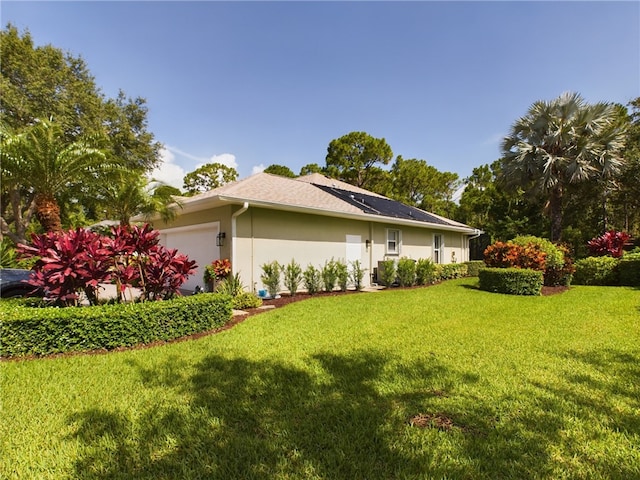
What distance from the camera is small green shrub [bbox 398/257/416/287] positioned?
40.3ft

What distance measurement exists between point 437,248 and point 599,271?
676cm

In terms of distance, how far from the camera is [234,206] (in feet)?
30.5

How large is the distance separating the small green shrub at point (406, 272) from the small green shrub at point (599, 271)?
Answer: 7.61m

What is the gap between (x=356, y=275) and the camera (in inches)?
467

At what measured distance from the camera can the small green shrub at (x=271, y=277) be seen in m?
9.60

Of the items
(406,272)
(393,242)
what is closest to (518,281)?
(406,272)

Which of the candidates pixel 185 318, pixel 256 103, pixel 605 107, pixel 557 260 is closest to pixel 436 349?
pixel 185 318

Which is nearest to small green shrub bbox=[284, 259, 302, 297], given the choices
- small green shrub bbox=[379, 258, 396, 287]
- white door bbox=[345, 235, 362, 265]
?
white door bbox=[345, 235, 362, 265]

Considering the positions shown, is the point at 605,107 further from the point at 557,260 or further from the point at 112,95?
the point at 112,95

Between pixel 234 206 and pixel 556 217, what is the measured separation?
17.4m

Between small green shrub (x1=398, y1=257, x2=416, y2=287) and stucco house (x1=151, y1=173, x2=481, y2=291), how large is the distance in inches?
49.6

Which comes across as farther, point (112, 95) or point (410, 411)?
point (112, 95)

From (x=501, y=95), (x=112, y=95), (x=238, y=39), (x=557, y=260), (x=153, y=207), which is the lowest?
(x=557, y=260)

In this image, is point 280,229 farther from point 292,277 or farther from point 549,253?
point 549,253
